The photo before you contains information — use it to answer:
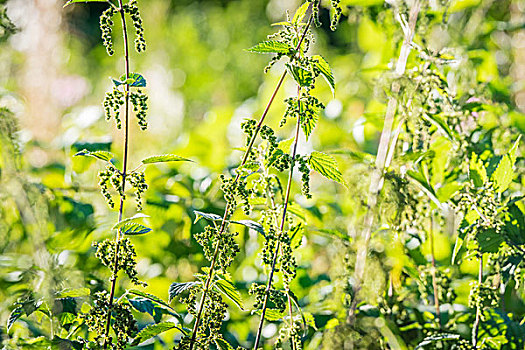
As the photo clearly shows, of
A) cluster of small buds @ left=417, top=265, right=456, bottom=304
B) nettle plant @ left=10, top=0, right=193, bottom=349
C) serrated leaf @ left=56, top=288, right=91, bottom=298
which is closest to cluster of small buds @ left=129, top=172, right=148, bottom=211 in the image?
nettle plant @ left=10, top=0, right=193, bottom=349

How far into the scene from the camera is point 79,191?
1.04m

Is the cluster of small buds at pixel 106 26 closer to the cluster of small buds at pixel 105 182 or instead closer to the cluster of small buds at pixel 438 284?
the cluster of small buds at pixel 105 182

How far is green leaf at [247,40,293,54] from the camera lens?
0.59m

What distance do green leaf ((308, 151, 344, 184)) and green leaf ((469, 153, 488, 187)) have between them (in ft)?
0.76

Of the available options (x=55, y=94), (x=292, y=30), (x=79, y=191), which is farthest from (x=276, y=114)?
(x=55, y=94)

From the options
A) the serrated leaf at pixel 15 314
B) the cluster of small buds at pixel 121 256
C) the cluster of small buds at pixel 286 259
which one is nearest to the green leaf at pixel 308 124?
the cluster of small buds at pixel 286 259

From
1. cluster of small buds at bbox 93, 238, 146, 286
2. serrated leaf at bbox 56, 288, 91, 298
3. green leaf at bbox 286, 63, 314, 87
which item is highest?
green leaf at bbox 286, 63, 314, 87

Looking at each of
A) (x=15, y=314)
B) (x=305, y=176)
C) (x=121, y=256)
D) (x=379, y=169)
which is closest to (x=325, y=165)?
(x=305, y=176)

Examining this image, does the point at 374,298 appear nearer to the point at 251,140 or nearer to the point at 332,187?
the point at 251,140

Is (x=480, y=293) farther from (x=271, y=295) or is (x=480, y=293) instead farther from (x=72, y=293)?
(x=72, y=293)

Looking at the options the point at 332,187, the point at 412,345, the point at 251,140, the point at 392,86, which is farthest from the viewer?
the point at 332,187

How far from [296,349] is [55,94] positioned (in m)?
3.35

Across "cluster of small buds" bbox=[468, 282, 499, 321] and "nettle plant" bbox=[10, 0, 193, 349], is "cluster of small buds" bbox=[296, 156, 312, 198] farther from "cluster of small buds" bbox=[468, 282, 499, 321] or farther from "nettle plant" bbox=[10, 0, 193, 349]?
"cluster of small buds" bbox=[468, 282, 499, 321]

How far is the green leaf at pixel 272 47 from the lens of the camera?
0.59m
